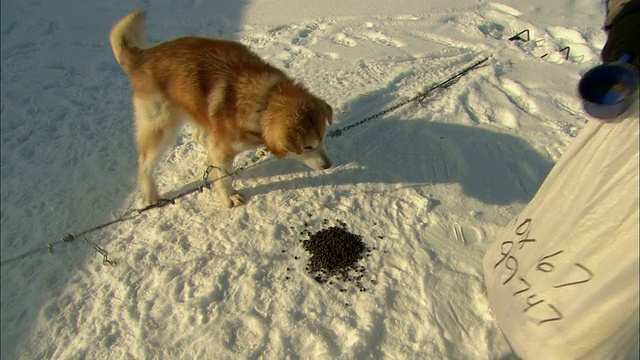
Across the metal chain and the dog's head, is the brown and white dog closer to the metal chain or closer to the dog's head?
the dog's head

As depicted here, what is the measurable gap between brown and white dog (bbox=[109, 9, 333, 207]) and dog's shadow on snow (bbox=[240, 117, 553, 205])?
1.49 feet

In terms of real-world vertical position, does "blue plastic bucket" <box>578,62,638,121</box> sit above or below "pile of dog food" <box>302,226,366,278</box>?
above

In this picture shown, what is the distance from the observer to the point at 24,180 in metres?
3.95

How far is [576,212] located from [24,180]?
4.56m

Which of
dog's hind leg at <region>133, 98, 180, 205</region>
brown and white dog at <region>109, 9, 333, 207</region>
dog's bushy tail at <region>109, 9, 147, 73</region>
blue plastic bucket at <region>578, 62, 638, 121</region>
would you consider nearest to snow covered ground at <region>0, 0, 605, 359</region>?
dog's hind leg at <region>133, 98, 180, 205</region>

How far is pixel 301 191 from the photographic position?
3.62 m

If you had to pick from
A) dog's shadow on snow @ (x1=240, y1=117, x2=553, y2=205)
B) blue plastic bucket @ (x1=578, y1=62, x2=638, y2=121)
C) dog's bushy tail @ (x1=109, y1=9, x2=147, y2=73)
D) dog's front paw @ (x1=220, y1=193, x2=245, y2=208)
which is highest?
blue plastic bucket @ (x1=578, y1=62, x2=638, y2=121)

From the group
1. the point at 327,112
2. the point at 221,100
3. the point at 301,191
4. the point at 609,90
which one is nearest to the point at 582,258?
the point at 609,90

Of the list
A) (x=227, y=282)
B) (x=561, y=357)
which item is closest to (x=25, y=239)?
(x=227, y=282)

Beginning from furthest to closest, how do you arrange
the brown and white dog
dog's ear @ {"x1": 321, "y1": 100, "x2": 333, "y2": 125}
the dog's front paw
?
the dog's front paw < dog's ear @ {"x1": 321, "y1": 100, "x2": 333, "y2": 125} < the brown and white dog

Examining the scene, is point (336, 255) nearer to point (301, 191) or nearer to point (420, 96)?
point (301, 191)

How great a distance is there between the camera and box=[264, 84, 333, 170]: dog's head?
9.75 ft

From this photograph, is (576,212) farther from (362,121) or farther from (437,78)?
(437,78)

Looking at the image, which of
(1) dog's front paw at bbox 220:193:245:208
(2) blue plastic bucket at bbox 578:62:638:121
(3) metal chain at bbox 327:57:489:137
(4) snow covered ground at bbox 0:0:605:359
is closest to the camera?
(2) blue plastic bucket at bbox 578:62:638:121
